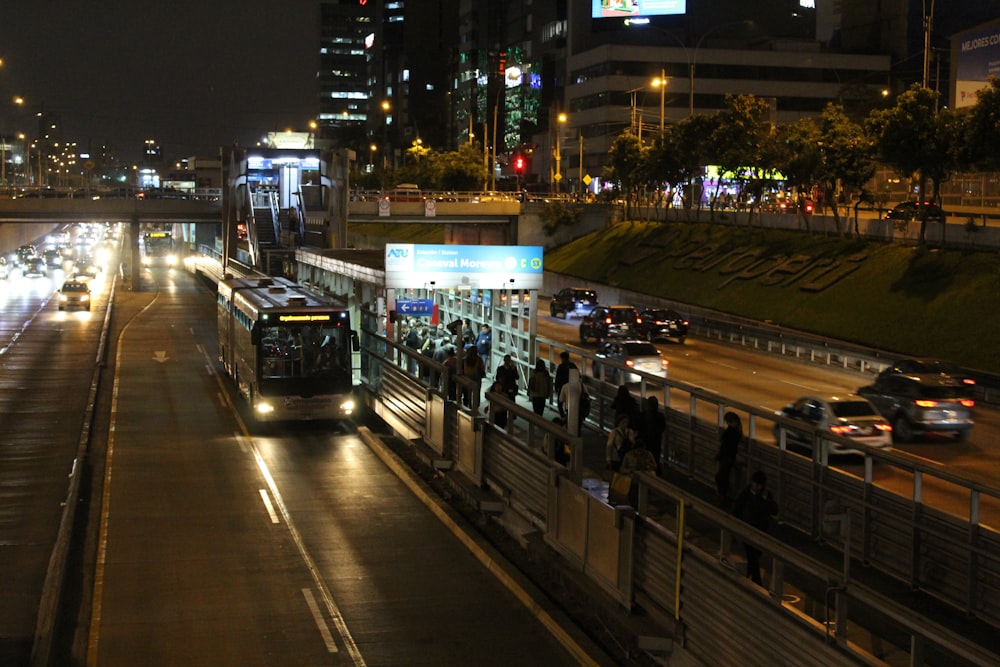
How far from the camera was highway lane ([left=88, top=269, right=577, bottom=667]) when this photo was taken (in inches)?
478

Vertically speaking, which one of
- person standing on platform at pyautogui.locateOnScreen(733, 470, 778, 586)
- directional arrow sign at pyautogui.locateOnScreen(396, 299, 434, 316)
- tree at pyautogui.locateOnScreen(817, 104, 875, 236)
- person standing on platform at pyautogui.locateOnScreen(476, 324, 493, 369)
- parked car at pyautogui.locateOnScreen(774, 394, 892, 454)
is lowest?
parked car at pyautogui.locateOnScreen(774, 394, 892, 454)

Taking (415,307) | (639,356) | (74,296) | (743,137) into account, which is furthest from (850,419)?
(74,296)

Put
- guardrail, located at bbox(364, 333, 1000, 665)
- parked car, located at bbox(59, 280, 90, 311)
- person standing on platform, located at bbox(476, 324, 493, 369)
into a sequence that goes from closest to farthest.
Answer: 1. guardrail, located at bbox(364, 333, 1000, 665)
2. person standing on platform, located at bbox(476, 324, 493, 369)
3. parked car, located at bbox(59, 280, 90, 311)

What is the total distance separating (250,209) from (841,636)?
55590mm

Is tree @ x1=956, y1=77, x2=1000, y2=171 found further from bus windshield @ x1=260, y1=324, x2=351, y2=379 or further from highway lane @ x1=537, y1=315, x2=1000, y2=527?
bus windshield @ x1=260, y1=324, x2=351, y2=379

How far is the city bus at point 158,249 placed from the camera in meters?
121

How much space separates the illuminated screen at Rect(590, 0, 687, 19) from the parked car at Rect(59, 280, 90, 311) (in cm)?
7482

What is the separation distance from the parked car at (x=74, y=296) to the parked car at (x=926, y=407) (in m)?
46.5

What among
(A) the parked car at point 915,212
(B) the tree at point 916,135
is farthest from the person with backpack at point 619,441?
(A) the parked car at point 915,212

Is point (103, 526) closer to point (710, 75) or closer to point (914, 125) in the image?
point (914, 125)

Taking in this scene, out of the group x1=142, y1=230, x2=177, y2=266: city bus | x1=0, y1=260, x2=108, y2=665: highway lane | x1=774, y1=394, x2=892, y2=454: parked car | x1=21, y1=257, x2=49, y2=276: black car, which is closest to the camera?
x1=0, y1=260, x2=108, y2=665: highway lane

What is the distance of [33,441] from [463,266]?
1045 centimetres

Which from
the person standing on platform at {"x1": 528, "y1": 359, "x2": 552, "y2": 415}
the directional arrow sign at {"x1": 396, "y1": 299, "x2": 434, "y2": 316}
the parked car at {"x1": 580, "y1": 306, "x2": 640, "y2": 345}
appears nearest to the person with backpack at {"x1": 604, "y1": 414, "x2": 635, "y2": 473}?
the person standing on platform at {"x1": 528, "y1": 359, "x2": 552, "y2": 415}

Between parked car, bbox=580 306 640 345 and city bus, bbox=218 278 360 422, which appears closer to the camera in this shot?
city bus, bbox=218 278 360 422
